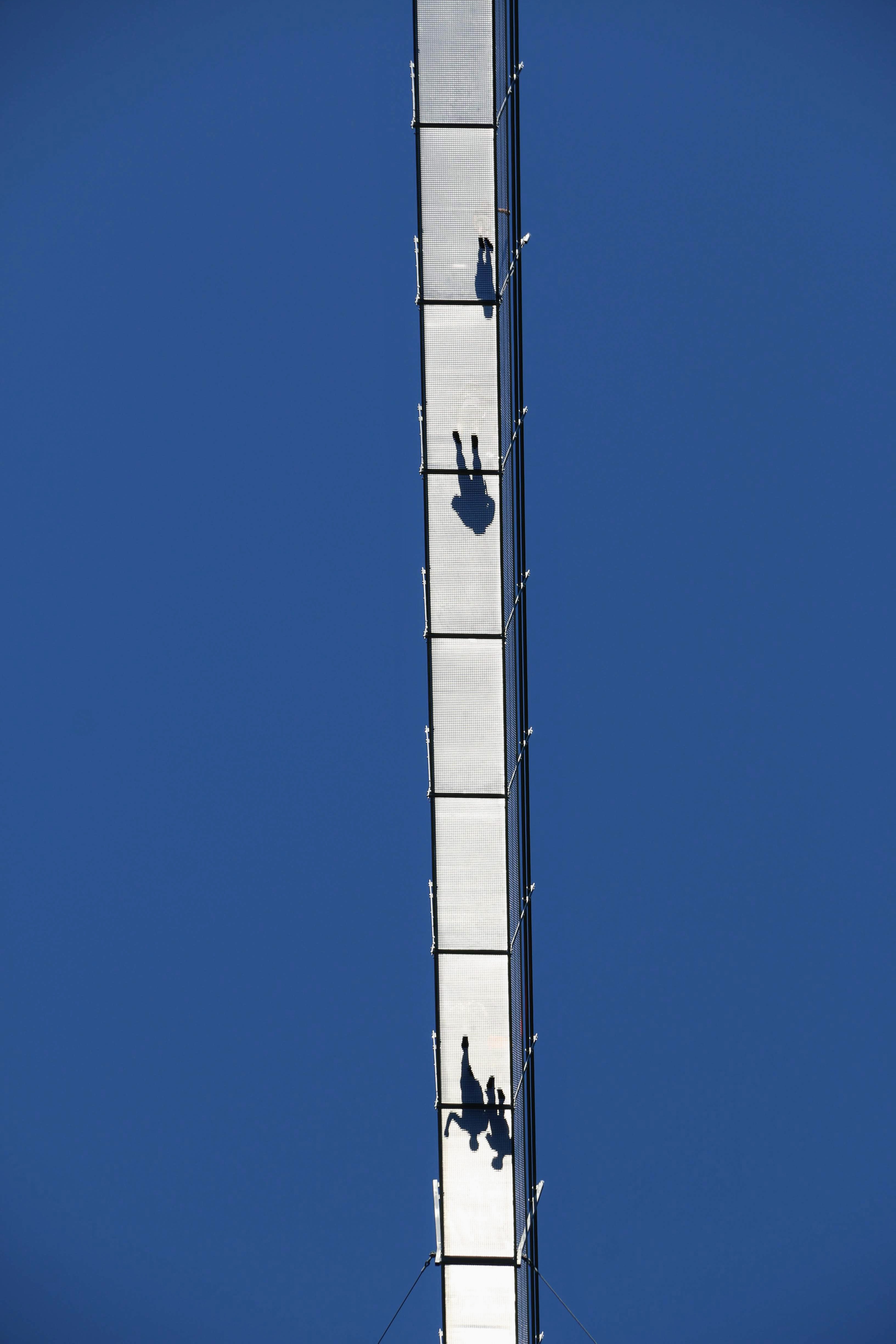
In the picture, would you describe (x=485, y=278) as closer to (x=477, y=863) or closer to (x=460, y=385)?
(x=460, y=385)

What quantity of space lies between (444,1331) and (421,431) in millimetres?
13135

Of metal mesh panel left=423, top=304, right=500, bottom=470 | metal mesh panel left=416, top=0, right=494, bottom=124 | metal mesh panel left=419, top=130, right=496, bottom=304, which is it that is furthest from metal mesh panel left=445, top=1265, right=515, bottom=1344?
metal mesh panel left=416, top=0, right=494, bottom=124

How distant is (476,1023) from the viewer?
16453 mm

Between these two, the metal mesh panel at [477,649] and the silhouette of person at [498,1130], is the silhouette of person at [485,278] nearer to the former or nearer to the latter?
the metal mesh panel at [477,649]

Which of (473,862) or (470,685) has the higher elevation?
Answer: (470,685)

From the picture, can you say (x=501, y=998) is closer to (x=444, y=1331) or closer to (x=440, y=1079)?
(x=440, y=1079)

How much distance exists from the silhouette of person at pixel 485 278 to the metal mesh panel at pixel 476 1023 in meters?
9.55

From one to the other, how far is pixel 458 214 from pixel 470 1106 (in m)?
13.1

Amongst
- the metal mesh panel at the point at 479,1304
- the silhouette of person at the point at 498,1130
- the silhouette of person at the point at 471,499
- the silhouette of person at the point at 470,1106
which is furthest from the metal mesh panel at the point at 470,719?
the metal mesh panel at the point at 479,1304

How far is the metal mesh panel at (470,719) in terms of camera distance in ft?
53.6

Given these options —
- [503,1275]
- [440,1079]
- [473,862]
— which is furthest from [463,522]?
[503,1275]

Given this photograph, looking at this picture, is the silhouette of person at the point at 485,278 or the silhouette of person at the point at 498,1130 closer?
the silhouette of person at the point at 485,278

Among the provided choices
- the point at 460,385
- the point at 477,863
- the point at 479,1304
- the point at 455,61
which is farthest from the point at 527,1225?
the point at 455,61

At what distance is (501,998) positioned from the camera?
53.9 feet
